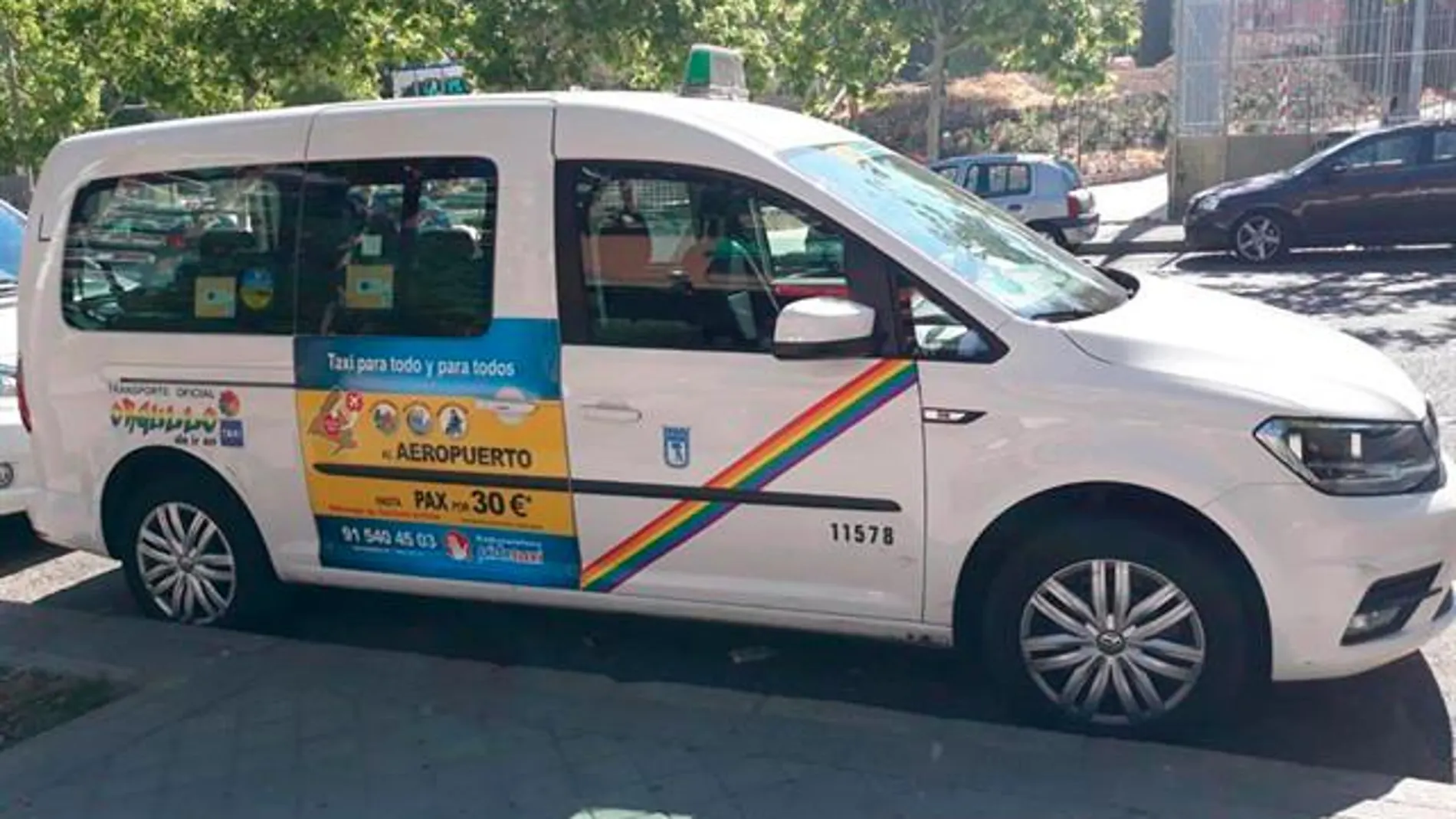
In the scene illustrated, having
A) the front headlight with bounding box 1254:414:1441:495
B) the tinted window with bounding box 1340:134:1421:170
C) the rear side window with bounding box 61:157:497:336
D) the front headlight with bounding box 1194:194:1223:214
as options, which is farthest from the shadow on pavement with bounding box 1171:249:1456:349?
the rear side window with bounding box 61:157:497:336

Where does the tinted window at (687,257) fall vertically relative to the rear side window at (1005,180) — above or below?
above

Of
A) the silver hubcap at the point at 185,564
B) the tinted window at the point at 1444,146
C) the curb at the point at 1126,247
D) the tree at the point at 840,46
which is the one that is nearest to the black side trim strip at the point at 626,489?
the silver hubcap at the point at 185,564

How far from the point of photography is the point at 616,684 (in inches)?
169

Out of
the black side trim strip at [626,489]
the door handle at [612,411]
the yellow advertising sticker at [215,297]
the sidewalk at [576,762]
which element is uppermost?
the yellow advertising sticker at [215,297]

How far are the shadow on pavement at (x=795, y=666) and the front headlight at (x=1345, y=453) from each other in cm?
76

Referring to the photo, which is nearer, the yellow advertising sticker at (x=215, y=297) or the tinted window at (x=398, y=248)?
the tinted window at (x=398, y=248)

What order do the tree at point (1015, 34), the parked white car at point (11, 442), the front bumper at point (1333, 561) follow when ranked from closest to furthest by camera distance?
the front bumper at point (1333, 561) → the parked white car at point (11, 442) → the tree at point (1015, 34)

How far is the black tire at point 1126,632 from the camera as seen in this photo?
3748 millimetres

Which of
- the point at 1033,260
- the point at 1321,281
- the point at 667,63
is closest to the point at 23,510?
the point at 1033,260

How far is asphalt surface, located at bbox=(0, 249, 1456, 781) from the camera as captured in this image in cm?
392

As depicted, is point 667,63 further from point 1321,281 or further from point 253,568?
point 253,568

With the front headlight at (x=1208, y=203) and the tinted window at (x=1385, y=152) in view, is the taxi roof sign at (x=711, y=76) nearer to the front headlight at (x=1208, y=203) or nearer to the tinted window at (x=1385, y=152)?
the front headlight at (x=1208, y=203)

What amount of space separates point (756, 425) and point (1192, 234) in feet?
42.6

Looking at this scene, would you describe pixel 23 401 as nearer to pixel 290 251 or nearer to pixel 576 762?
pixel 290 251
